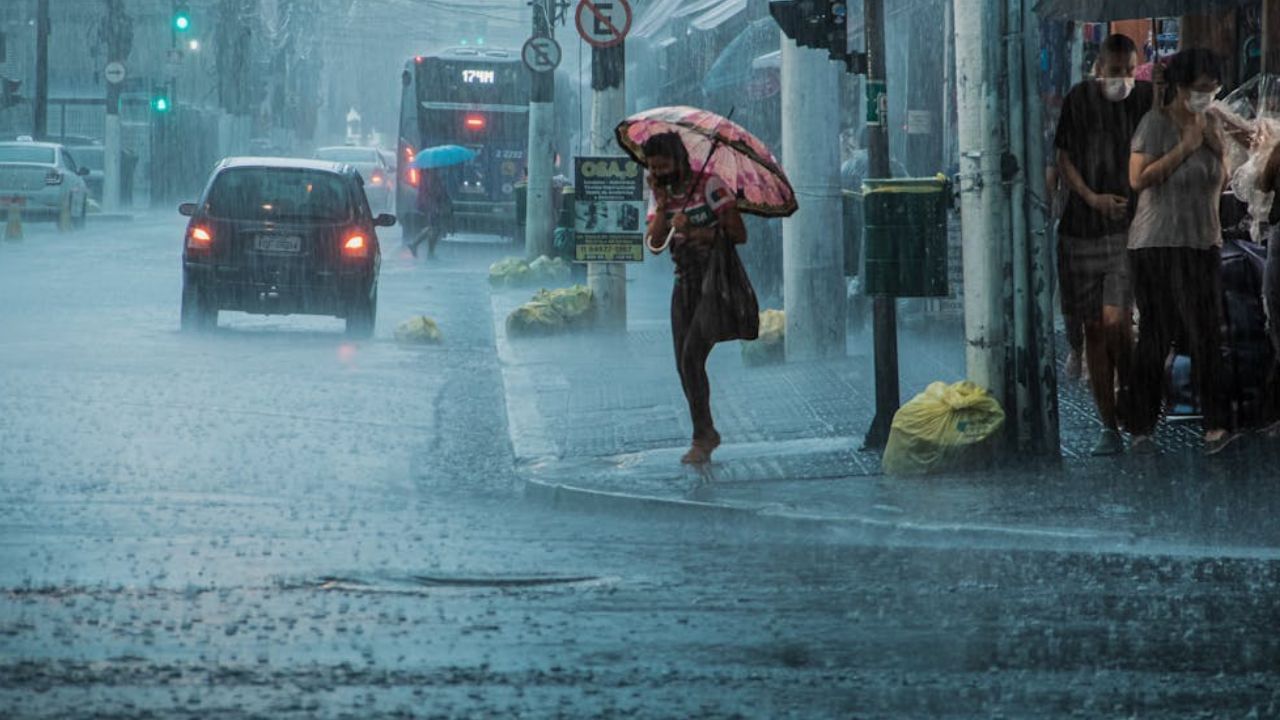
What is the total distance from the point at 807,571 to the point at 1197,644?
1870mm

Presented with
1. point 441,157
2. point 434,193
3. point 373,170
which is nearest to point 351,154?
point 373,170

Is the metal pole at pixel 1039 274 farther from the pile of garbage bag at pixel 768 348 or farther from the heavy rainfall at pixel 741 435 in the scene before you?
the pile of garbage bag at pixel 768 348

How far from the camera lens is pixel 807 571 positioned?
27.6 ft

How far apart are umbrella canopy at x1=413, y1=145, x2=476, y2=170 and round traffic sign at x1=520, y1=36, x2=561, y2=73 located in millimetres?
12391

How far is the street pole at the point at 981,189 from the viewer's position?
1115cm

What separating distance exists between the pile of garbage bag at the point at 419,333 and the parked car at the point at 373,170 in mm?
32879

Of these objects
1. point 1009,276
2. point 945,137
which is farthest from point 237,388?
point 945,137

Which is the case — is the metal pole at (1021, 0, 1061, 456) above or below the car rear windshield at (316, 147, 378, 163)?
below

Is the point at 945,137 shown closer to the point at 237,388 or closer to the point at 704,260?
the point at 237,388

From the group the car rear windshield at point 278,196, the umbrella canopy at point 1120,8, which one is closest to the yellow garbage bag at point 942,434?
the umbrella canopy at point 1120,8

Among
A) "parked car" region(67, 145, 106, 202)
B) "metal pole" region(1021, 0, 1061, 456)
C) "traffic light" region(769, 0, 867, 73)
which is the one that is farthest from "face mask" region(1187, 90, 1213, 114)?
"parked car" region(67, 145, 106, 202)

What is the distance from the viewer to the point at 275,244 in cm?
2084

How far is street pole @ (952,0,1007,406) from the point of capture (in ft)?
36.6

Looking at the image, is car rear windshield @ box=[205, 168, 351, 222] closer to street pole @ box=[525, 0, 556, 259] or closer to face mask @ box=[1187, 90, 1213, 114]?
street pole @ box=[525, 0, 556, 259]
